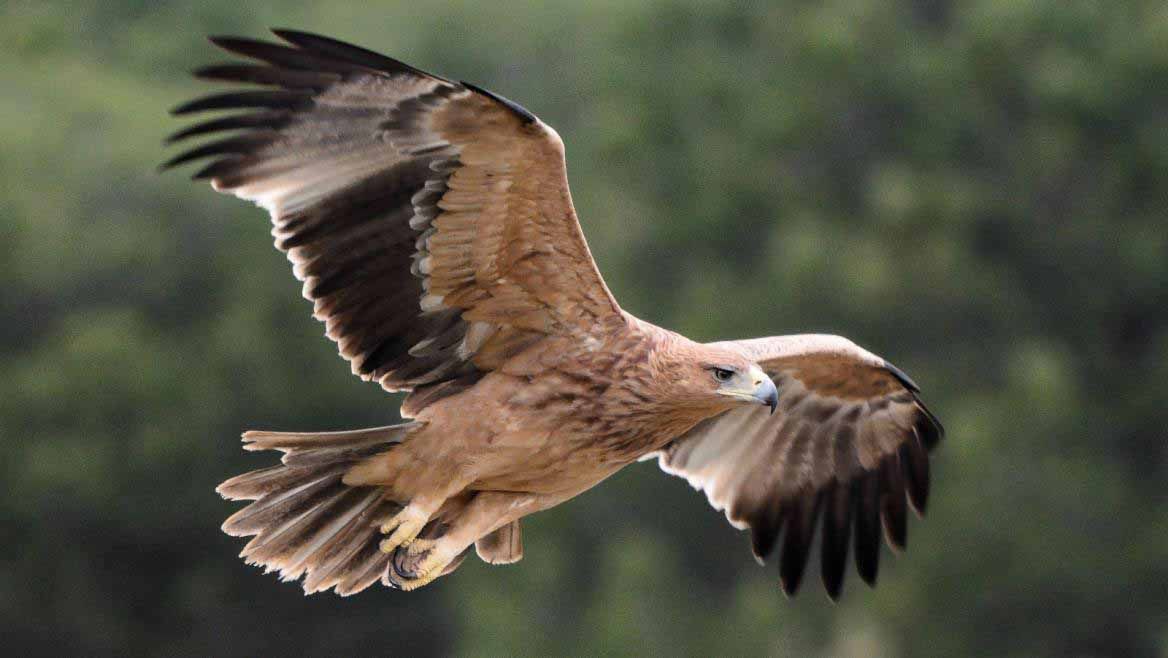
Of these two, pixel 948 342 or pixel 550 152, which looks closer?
pixel 550 152

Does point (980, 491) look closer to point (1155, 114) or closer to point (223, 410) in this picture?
point (1155, 114)

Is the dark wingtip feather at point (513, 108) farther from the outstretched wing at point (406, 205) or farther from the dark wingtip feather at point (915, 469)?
the dark wingtip feather at point (915, 469)

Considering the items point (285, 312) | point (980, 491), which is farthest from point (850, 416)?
point (285, 312)

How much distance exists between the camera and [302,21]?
30.4 metres

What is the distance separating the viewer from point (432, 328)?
25.7 feet

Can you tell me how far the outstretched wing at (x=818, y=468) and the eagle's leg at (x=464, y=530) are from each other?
5.02ft

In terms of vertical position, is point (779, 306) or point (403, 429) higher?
point (403, 429)

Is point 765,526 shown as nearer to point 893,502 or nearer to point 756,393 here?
point 893,502

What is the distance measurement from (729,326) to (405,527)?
16.2m

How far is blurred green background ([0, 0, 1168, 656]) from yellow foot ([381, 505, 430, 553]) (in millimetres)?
14887

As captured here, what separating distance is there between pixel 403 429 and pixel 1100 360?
1992cm

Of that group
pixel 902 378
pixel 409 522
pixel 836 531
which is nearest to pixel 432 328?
pixel 409 522

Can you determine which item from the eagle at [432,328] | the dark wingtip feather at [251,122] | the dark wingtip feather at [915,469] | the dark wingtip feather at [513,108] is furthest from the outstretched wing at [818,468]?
the dark wingtip feather at [251,122]

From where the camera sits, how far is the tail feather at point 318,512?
7840 millimetres
